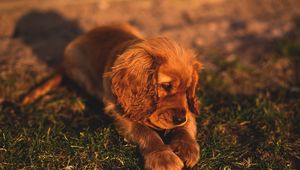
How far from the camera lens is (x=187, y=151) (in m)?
3.02

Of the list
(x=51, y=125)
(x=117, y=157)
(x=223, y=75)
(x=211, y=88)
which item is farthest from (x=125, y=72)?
(x=223, y=75)

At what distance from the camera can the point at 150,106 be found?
124 inches

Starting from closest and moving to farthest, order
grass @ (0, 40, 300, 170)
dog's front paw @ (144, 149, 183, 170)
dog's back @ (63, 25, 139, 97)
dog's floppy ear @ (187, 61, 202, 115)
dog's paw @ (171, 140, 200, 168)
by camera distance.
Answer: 1. dog's front paw @ (144, 149, 183, 170)
2. dog's paw @ (171, 140, 200, 168)
3. grass @ (0, 40, 300, 170)
4. dog's floppy ear @ (187, 61, 202, 115)
5. dog's back @ (63, 25, 139, 97)

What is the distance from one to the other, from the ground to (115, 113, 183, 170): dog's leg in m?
0.08

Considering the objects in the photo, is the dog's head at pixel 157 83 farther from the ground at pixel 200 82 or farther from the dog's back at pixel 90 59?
the dog's back at pixel 90 59

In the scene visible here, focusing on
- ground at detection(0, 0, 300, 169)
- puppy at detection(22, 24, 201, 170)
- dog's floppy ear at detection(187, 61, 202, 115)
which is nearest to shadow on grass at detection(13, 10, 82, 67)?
ground at detection(0, 0, 300, 169)

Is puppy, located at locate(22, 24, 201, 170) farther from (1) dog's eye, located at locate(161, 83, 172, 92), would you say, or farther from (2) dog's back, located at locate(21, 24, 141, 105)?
(2) dog's back, located at locate(21, 24, 141, 105)

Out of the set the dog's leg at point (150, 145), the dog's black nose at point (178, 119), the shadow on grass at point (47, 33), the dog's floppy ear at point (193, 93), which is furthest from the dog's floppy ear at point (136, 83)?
the shadow on grass at point (47, 33)

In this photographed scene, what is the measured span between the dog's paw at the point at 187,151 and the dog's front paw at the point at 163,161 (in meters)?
0.08

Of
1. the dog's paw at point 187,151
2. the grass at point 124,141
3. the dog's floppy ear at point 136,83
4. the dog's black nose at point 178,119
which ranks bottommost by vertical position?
the grass at point 124,141

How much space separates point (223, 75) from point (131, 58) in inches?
74.3

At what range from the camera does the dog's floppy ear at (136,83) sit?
3164 millimetres

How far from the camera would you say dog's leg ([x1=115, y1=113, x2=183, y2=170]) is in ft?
9.36

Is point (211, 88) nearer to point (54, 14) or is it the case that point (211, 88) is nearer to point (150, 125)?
point (150, 125)
